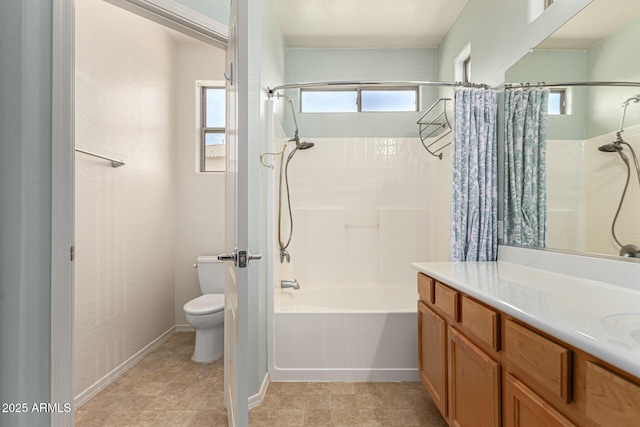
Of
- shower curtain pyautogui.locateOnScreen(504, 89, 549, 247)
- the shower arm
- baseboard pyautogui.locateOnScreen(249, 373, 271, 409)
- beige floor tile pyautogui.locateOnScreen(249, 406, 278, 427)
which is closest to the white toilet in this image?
baseboard pyautogui.locateOnScreen(249, 373, 271, 409)

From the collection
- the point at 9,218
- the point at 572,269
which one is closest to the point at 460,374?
the point at 572,269

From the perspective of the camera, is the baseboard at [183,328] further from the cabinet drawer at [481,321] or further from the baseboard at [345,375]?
the cabinet drawer at [481,321]

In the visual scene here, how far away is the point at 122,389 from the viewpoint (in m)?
2.09

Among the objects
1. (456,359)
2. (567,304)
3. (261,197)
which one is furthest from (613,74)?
(261,197)

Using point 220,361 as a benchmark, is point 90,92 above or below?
above

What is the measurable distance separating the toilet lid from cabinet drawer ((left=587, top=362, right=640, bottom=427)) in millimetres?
2249

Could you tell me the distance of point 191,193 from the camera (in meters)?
3.17

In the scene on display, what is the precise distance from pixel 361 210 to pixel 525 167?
5.27 feet

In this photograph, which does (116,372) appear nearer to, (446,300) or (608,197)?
(446,300)

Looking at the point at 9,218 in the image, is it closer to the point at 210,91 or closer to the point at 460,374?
the point at 460,374

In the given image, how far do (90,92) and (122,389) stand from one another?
6.29 ft

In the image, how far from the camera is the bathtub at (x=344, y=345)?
2186 mm

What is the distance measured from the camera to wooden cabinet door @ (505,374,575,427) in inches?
32.5

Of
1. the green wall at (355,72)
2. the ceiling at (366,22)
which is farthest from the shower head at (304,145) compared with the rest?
the ceiling at (366,22)
